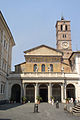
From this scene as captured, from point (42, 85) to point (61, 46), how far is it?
3135 cm

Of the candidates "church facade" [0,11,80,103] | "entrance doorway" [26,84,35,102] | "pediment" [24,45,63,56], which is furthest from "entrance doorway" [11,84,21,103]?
"pediment" [24,45,63,56]

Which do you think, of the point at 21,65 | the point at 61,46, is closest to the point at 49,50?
the point at 21,65

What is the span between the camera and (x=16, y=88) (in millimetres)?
37156

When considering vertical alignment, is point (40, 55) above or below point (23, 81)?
above

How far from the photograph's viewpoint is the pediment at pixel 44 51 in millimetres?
40200

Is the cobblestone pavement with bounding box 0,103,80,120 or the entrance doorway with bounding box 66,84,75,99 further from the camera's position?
the entrance doorway with bounding box 66,84,75,99

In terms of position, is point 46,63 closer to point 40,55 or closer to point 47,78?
point 40,55

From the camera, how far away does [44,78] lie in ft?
111

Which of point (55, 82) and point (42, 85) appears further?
point (42, 85)

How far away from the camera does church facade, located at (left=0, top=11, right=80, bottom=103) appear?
1323 inches

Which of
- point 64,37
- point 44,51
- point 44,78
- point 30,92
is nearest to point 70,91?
point 44,78

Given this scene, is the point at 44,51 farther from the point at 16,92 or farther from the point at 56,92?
the point at 16,92

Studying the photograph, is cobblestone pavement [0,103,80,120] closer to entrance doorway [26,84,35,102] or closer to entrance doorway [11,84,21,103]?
entrance doorway [11,84,21,103]

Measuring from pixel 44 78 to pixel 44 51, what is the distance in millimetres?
9253
